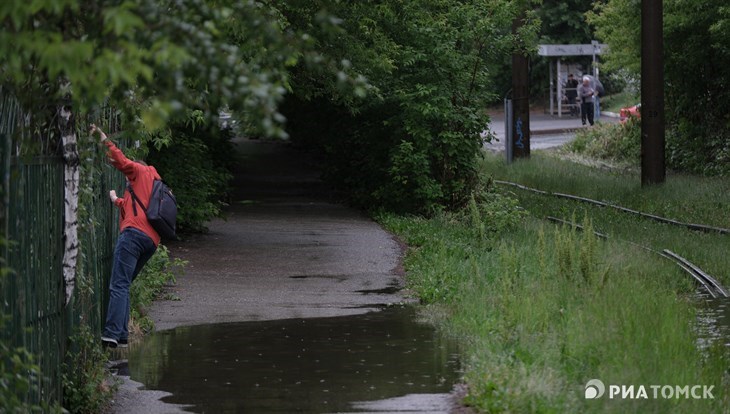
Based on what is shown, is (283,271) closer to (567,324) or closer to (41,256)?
(567,324)

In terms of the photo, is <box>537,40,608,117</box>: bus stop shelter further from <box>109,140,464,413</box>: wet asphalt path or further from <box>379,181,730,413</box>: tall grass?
<box>379,181,730,413</box>: tall grass

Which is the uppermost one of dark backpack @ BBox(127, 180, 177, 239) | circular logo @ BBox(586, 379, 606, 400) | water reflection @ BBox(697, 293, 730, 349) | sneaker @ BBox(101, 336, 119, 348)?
dark backpack @ BBox(127, 180, 177, 239)

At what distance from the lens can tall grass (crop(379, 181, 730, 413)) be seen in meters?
7.88

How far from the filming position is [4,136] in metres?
6.31

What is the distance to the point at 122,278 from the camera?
10109mm

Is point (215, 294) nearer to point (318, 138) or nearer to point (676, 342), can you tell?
point (676, 342)

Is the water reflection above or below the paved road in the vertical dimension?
below

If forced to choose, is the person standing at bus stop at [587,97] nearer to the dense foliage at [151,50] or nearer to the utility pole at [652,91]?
the utility pole at [652,91]

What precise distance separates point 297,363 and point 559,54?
44.6 meters

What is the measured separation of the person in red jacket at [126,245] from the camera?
10.1 metres

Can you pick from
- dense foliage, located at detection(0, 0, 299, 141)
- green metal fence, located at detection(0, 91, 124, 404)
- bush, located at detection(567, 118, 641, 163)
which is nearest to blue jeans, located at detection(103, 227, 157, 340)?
green metal fence, located at detection(0, 91, 124, 404)

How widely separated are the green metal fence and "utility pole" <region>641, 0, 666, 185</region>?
16.2m

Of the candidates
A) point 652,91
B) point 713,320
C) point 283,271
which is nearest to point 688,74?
point 652,91

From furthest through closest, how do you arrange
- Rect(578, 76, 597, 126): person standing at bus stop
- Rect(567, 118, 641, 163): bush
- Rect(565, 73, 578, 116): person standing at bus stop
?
Rect(565, 73, 578, 116): person standing at bus stop → Rect(578, 76, 597, 126): person standing at bus stop → Rect(567, 118, 641, 163): bush
